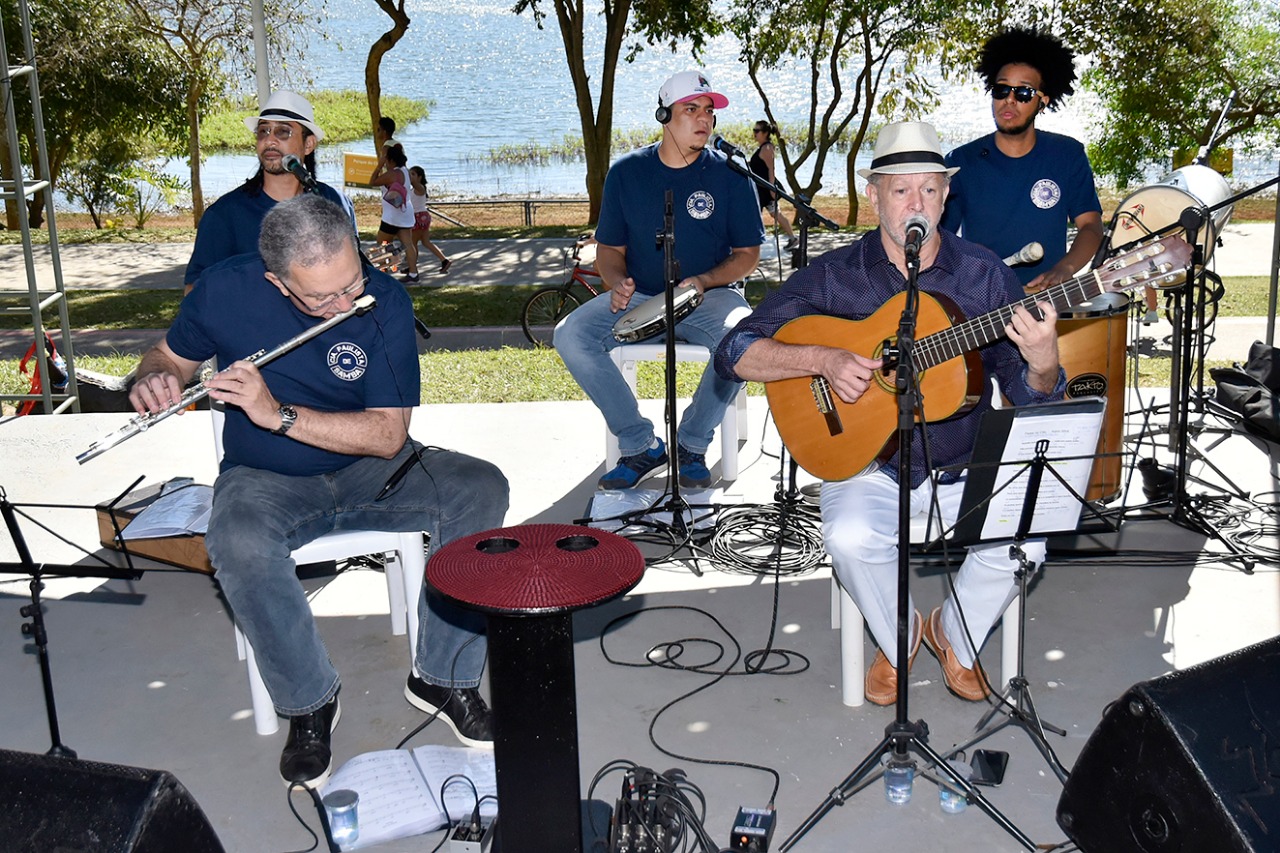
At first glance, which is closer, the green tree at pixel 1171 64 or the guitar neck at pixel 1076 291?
the guitar neck at pixel 1076 291

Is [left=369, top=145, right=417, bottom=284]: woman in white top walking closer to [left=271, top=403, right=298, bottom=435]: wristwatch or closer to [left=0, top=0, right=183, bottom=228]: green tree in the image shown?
[left=0, top=0, right=183, bottom=228]: green tree

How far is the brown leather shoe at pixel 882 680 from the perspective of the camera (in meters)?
3.15

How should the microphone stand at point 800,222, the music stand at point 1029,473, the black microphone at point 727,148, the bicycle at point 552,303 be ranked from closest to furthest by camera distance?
the music stand at point 1029,473, the microphone stand at point 800,222, the black microphone at point 727,148, the bicycle at point 552,303

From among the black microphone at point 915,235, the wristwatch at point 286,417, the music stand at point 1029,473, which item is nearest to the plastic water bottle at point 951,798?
the music stand at point 1029,473

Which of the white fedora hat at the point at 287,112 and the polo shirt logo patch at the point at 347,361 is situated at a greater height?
the white fedora hat at the point at 287,112

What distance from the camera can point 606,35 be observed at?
14.1 meters

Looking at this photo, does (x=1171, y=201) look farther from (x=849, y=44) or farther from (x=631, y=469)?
(x=849, y=44)

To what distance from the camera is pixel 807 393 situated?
3400 millimetres

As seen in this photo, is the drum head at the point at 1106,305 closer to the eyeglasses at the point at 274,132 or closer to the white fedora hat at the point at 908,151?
the white fedora hat at the point at 908,151

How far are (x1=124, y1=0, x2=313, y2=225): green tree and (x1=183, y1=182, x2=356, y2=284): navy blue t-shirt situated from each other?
10998 mm

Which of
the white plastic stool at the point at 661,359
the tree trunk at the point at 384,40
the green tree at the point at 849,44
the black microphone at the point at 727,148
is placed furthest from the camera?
the green tree at the point at 849,44

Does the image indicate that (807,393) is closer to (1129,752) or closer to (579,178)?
(1129,752)

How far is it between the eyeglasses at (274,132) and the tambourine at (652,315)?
139 cm

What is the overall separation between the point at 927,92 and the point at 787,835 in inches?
623
